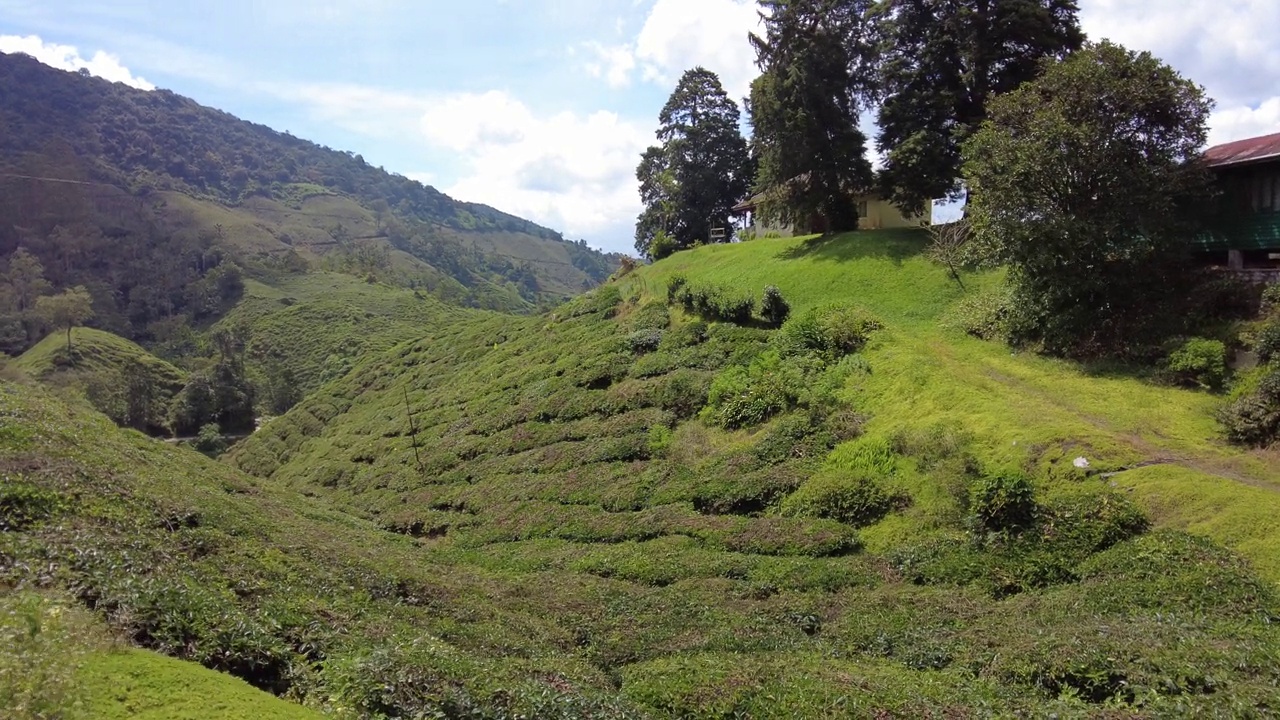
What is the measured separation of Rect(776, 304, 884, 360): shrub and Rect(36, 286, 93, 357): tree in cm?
9547

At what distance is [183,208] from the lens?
144m

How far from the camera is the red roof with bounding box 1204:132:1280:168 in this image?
18.1 metres

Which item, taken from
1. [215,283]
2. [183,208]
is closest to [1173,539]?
[215,283]

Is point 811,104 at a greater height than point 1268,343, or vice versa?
point 811,104

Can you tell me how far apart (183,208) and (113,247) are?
29.9 meters

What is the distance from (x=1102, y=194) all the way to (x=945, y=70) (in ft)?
39.7

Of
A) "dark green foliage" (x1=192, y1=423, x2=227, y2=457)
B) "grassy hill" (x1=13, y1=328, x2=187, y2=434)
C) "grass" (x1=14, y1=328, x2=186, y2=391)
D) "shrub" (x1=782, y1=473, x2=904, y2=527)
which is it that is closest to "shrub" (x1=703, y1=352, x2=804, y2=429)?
"shrub" (x1=782, y1=473, x2=904, y2=527)

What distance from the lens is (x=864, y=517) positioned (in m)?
15.5

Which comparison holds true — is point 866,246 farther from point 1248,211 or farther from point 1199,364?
point 1199,364

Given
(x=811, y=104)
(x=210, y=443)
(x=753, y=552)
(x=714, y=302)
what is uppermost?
(x=811, y=104)

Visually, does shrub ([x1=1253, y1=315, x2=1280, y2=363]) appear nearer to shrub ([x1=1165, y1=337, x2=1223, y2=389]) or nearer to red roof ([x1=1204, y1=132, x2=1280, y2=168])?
shrub ([x1=1165, y1=337, x2=1223, y2=389])

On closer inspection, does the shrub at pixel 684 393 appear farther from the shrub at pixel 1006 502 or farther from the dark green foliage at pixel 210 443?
the dark green foliage at pixel 210 443

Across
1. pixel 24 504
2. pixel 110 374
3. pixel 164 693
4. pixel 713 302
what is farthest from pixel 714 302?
pixel 110 374

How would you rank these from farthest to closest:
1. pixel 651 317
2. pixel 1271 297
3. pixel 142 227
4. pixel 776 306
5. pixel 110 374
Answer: pixel 142 227
pixel 110 374
pixel 651 317
pixel 776 306
pixel 1271 297
